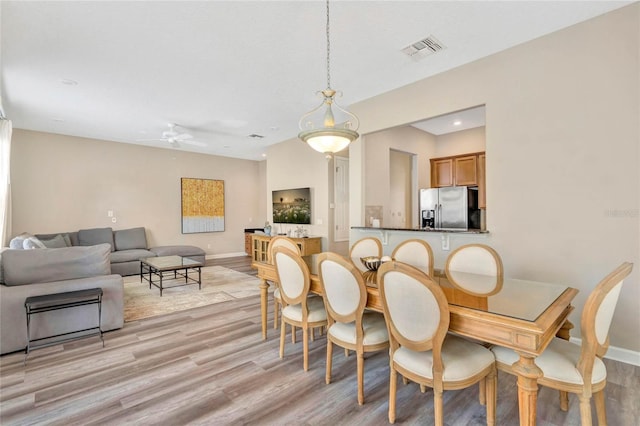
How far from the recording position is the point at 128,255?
245 inches

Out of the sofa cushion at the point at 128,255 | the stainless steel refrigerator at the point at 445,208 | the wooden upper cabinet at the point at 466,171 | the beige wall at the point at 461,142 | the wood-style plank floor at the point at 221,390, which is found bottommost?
the wood-style plank floor at the point at 221,390

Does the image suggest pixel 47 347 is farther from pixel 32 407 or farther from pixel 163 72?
pixel 163 72

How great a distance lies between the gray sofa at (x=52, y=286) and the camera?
2.80m

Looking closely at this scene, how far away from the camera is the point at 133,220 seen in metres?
7.20

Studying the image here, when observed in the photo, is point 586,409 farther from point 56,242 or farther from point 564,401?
point 56,242

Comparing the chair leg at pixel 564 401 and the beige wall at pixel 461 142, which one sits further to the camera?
the beige wall at pixel 461 142

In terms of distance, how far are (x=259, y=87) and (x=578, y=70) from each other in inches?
137

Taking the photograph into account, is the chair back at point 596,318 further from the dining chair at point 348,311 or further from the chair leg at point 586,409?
the dining chair at point 348,311

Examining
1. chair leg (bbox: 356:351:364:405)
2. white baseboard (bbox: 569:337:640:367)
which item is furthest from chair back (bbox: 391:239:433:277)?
white baseboard (bbox: 569:337:640:367)

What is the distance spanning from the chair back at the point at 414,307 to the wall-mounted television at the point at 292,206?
4.64 meters

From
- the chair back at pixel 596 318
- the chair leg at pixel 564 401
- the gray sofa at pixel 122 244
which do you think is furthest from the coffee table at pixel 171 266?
the chair back at pixel 596 318

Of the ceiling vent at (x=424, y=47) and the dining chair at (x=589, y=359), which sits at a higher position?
the ceiling vent at (x=424, y=47)

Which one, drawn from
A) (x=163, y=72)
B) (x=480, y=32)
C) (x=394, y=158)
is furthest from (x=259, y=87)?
(x=394, y=158)

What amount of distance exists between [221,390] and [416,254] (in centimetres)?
210
